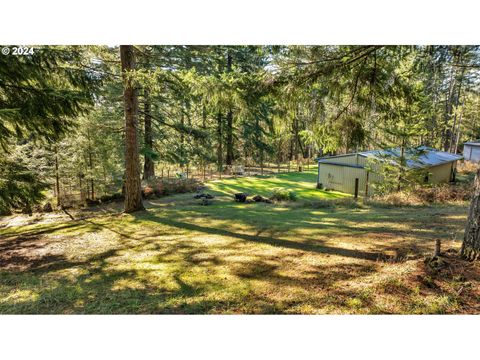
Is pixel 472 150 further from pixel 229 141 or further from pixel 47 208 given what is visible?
pixel 47 208

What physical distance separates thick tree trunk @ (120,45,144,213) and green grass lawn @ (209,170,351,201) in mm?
6525

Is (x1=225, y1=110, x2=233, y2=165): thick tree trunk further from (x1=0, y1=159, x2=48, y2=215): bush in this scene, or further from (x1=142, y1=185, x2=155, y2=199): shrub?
(x1=0, y1=159, x2=48, y2=215): bush

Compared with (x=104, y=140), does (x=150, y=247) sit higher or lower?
lower

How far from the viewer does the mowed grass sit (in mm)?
2871

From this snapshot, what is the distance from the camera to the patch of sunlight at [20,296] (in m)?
3.37

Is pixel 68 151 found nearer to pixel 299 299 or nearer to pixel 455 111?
pixel 299 299

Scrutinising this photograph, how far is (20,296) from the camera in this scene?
3.47 meters

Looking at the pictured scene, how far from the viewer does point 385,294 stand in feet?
9.35

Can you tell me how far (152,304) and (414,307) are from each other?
2780 millimetres

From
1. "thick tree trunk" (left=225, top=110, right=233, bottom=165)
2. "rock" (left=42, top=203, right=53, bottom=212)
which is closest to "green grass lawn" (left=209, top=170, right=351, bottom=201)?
"thick tree trunk" (left=225, top=110, right=233, bottom=165)

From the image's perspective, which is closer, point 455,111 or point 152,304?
point 152,304
